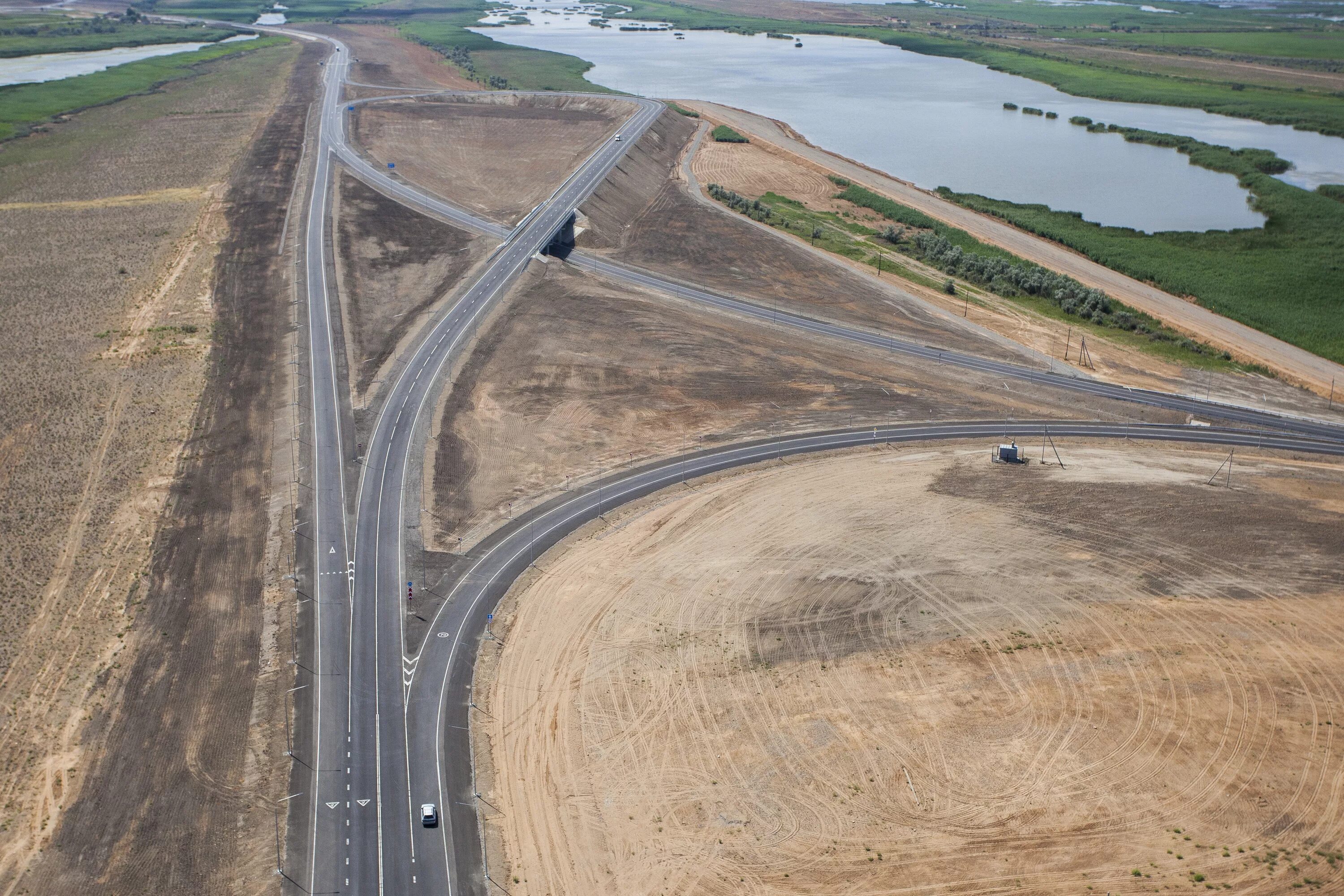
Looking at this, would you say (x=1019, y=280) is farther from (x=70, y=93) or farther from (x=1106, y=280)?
(x=70, y=93)

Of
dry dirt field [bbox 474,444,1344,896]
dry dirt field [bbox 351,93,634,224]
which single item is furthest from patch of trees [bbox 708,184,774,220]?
dry dirt field [bbox 474,444,1344,896]

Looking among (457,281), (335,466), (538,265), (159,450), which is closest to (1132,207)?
(538,265)

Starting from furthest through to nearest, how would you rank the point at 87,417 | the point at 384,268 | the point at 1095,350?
the point at 384,268 < the point at 1095,350 < the point at 87,417

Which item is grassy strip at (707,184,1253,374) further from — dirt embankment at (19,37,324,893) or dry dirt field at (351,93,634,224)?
dirt embankment at (19,37,324,893)

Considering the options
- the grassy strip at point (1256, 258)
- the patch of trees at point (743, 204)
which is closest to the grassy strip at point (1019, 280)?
the grassy strip at point (1256, 258)

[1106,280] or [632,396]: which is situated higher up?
[1106,280]

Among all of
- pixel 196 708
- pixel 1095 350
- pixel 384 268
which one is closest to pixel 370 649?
pixel 196 708

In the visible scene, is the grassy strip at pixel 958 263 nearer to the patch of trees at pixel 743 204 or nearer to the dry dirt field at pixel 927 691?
the patch of trees at pixel 743 204
